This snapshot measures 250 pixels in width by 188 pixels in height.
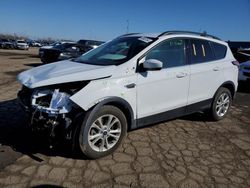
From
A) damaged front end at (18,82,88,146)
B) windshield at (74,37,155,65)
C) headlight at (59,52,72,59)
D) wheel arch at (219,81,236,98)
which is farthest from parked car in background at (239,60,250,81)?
headlight at (59,52,72,59)

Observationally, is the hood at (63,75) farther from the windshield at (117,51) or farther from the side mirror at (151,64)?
the side mirror at (151,64)

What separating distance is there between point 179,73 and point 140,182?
210cm

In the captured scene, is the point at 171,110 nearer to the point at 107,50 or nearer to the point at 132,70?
the point at 132,70

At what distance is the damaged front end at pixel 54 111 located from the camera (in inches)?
133

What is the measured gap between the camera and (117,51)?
14.9 feet

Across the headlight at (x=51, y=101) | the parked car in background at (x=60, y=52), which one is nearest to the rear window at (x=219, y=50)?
the headlight at (x=51, y=101)

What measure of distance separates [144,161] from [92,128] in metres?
0.89

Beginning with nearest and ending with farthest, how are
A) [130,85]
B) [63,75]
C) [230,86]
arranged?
[63,75] < [130,85] < [230,86]

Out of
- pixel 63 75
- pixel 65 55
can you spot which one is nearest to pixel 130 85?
pixel 63 75

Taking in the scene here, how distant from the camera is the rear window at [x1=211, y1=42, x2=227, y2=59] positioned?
214 inches

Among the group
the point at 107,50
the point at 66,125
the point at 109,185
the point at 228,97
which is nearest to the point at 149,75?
the point at 107,50

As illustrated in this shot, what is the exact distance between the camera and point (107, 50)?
15.8ft

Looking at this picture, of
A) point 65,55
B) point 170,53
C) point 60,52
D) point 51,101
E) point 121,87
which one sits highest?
point 170,53

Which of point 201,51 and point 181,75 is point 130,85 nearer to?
point 181,75
